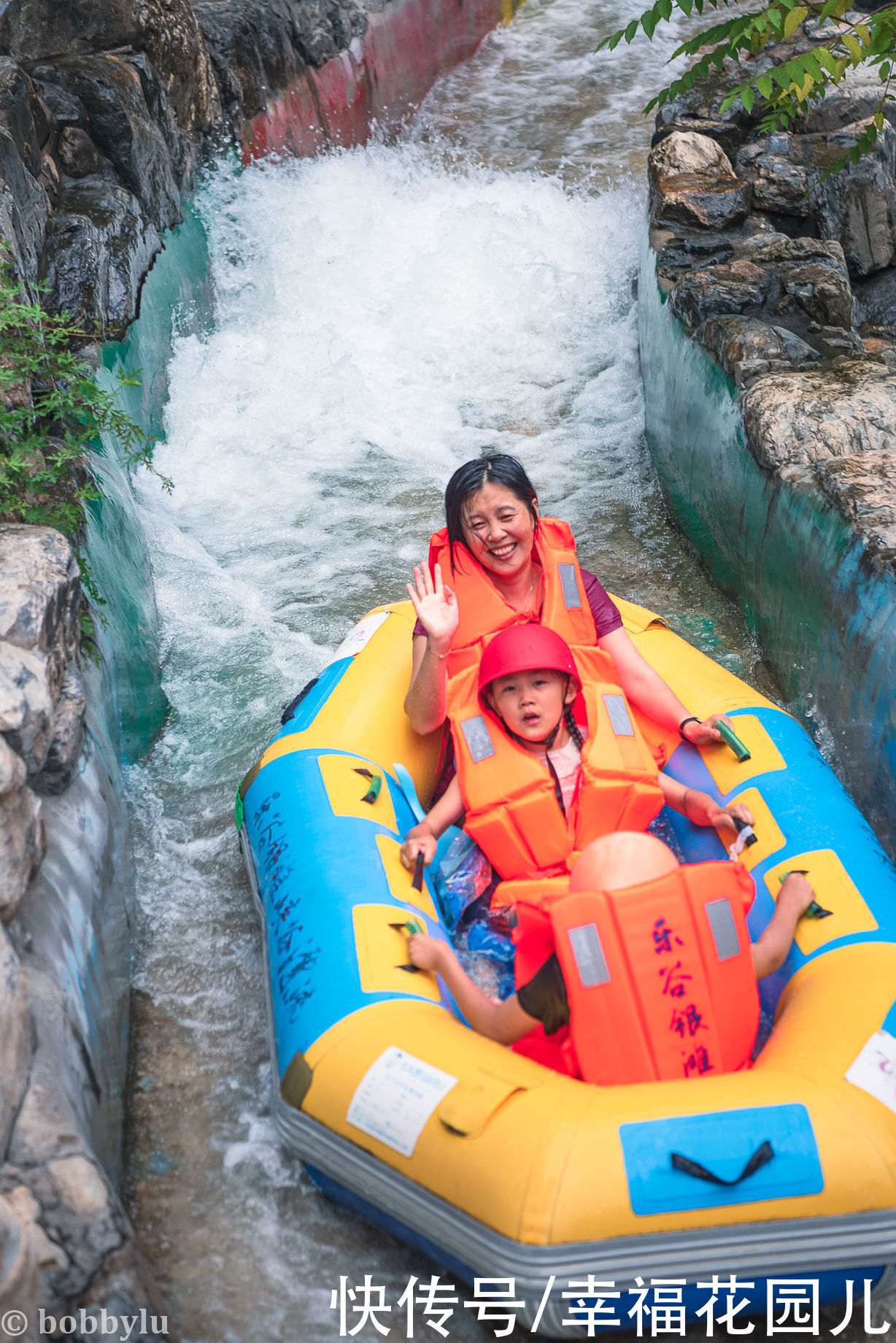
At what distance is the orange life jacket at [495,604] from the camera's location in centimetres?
259

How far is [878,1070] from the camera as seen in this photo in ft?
5.67

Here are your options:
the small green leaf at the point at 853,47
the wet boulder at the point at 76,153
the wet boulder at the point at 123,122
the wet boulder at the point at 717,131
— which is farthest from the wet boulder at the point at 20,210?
the wet boulder at the point at 717,131

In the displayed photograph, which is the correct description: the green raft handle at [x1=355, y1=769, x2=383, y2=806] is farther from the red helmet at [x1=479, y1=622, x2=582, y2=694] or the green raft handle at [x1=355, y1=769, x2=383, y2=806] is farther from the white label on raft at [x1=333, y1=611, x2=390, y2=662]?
the white label on raft at [x1=333, y1=611, x2=390, y2=662]

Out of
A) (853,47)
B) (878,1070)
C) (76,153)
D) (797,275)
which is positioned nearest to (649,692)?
(878,1070)

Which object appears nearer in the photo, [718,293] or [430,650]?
[430,650]

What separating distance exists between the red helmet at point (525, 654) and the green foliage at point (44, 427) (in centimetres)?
100

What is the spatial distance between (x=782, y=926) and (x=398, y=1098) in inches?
31.4

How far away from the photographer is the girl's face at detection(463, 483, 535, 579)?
2492mm

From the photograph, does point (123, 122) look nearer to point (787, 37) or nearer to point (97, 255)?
point (97, 255)

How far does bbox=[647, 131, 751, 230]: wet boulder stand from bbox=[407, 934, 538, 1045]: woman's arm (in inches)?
153

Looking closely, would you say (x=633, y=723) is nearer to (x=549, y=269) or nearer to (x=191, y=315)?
(x=191, y=315)

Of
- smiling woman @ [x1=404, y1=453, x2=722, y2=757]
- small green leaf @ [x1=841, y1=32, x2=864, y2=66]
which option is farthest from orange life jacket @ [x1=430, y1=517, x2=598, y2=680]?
small green leaf @ [x1=841, y1=32, x2=864, y2=66]

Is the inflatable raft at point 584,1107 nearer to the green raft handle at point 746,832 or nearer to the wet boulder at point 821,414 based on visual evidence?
the green raft handle at point 746,832

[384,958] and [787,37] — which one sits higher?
[787,37]
